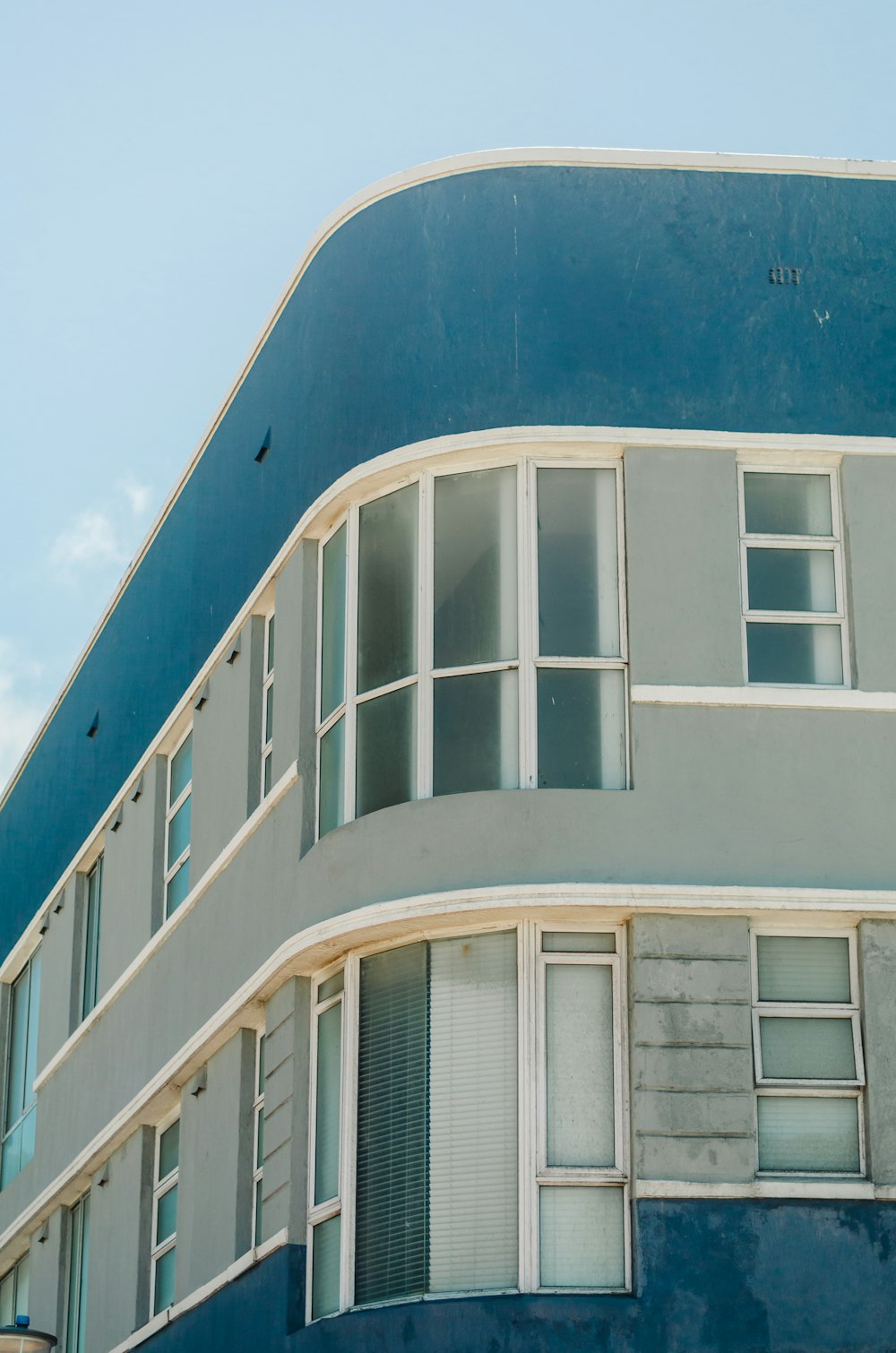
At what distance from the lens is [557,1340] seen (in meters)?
16.0

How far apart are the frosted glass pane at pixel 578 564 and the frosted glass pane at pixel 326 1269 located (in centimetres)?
407

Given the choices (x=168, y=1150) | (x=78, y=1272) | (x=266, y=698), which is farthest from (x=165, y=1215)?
(x=266, y=698)

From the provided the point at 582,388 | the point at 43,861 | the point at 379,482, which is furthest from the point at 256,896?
the point at 43,861

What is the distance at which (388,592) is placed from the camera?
18.5 meters

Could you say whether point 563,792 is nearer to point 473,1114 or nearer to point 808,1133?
point 473,1114

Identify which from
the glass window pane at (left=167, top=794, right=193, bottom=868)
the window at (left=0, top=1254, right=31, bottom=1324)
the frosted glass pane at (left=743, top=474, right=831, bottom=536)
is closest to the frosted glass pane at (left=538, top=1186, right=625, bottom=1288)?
the frosted glass pane at (left=743, top=474, right=831, bottom=536)

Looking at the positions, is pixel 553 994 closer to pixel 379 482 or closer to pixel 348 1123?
pixel 348 1123

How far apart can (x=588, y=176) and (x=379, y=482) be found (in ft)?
8.94

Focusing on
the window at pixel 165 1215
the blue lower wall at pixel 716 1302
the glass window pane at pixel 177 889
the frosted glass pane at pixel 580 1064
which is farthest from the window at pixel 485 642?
the window at pixel 165 1215

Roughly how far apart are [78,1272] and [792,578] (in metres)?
10.6

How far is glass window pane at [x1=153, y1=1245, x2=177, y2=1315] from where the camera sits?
21.6m

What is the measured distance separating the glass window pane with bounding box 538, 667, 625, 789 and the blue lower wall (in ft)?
9.50

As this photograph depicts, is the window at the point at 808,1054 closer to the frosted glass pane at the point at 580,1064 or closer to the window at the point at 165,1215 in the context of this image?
the frosted glass pane at the point at 580,1064

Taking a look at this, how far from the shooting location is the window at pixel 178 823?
22547mm
